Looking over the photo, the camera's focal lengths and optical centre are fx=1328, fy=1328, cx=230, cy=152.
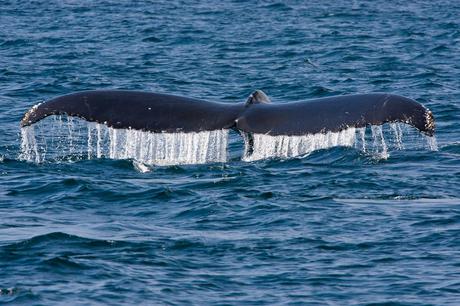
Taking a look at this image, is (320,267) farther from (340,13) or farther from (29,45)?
(340,13)

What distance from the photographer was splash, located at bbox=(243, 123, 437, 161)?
12.7 m

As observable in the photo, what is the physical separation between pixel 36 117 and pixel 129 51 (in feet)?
53.7

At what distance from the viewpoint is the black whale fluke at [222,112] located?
39.8ft

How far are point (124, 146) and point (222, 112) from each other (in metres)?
3.15

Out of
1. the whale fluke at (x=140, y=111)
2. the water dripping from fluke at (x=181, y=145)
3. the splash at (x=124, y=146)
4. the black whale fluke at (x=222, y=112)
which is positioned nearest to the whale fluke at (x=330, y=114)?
the black whale fluke at (x=222, y=112)

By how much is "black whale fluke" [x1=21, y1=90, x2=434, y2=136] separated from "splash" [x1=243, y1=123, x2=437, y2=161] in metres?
0.14

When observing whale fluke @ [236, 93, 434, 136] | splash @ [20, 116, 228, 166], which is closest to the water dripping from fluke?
splash @ [20, 116, 228, 166]

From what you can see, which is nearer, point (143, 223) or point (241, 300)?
point (241, 300)

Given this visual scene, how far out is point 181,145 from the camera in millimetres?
14312

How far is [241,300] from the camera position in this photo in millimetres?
10133

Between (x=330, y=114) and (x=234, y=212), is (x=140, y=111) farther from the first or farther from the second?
(x=330, y=114)

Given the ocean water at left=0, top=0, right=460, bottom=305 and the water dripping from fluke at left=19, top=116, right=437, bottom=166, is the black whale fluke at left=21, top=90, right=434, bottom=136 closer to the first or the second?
the water dripping from fluke at left=19, top=116, right=437, bottom=166

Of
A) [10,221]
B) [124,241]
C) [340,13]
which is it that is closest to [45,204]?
[10,221]

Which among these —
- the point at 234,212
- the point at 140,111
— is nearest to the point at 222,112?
the point at 140,111
